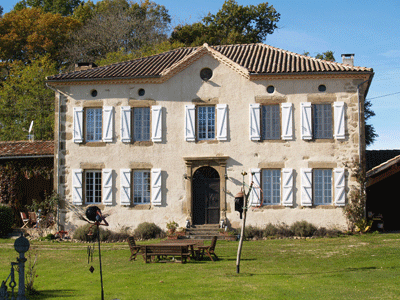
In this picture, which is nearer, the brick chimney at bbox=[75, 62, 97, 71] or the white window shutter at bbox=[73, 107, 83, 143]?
the white window shutter at bbox=[73, 107, 83, 143]

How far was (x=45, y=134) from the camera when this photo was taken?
34.4m

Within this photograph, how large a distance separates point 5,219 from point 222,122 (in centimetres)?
955

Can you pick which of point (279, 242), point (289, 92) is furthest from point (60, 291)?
point (289, 92)

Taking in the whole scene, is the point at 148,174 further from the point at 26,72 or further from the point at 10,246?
the point at 26,72

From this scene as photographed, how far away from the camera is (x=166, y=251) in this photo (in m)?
13.7

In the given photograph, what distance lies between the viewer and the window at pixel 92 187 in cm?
2108

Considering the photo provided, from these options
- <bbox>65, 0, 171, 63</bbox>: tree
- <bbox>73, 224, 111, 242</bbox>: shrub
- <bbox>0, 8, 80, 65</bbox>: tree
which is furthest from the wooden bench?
<bbox>0, 8, 80, 65</bbox>: tree

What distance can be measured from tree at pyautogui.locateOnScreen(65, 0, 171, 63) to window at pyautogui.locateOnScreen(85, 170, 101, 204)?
16.7 metres

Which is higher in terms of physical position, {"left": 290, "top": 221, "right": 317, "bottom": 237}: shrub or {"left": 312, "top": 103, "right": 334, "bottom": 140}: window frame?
{"left": 312, "top": 103, "right": 334, "bottom": 140}: window frame

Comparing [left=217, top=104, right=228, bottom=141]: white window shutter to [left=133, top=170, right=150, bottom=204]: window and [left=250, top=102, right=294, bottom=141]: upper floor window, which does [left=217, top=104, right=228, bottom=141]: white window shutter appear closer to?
[left=250, top=102, right=294, bottom=141]: upper floor window

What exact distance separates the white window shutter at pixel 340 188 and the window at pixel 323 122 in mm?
1487

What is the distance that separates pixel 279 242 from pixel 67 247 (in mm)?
7520

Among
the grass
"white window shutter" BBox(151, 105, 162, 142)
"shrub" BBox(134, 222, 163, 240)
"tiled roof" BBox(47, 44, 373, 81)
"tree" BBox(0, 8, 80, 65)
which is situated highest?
"tree" BBox(0, 8, 80, 65)

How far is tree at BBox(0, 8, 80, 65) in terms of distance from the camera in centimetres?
3766
